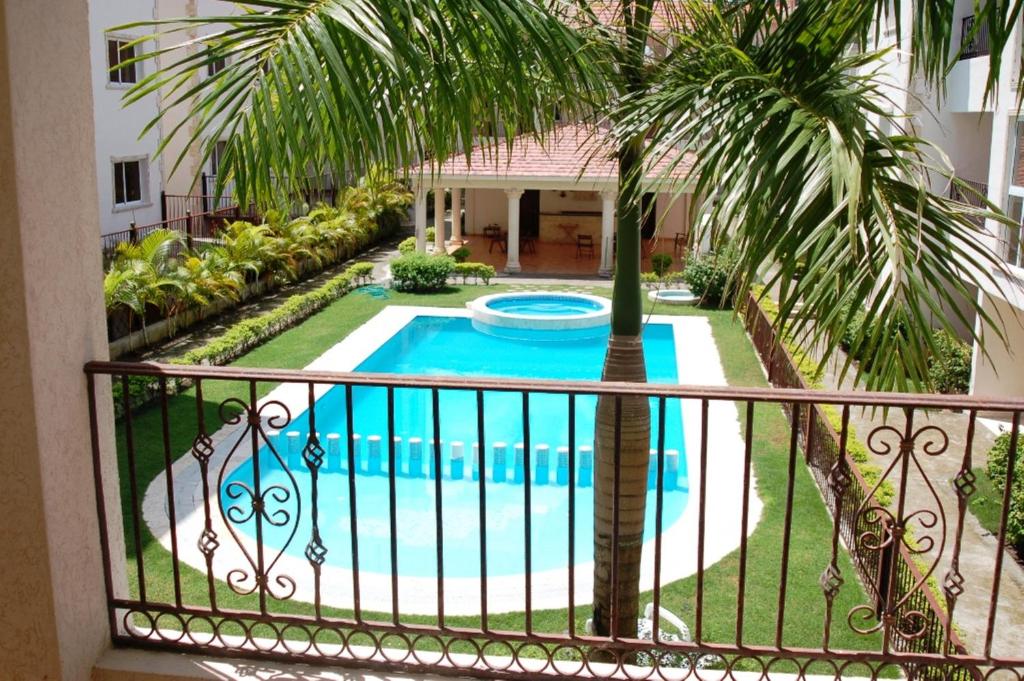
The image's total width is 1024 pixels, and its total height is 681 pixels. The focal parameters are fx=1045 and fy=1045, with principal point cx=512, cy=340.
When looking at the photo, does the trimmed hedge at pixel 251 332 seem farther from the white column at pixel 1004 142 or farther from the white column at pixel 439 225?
the white column at pixel 1004 142

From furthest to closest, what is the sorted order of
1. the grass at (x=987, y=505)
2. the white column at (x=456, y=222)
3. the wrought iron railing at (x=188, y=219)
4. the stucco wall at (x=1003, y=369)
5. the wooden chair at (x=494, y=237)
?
the wooden chair at (x=494, y=237) → the white column at (x=456, y=222) → the wrought iron railing at (x=188, y=219) → the stucco wall at (x=1003, y=369) → the grass at (x=987, y=505)

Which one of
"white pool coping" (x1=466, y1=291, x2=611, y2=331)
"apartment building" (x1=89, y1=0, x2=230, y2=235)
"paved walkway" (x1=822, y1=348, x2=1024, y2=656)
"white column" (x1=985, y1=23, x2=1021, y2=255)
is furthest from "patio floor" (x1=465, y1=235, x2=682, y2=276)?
"paved walkway" (x1=822, y1=348, x2=1024, y2=656)

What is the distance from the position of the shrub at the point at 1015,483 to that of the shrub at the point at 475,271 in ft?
56.5

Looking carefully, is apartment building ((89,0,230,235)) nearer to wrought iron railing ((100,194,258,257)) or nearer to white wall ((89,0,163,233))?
white wall ((89,0,163,233))

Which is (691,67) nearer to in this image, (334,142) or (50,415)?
(334,142)

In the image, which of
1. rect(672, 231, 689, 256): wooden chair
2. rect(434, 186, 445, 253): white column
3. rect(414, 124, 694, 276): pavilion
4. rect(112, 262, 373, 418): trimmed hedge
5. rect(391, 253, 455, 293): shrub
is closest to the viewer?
rect(112, 262, 373, 418): trimmed hedge

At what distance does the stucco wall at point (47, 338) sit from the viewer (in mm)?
3148

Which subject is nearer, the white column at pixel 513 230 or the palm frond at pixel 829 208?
the palm frond at pixel 829 208

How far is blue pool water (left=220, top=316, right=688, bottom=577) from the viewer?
1112cm

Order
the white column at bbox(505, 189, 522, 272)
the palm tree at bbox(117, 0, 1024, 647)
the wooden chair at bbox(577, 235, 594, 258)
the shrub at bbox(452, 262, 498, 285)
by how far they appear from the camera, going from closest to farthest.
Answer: the palm tree at bbox(117, 0, 1024, 647) < the shrub at bbox(452, 262, 498, 285) < the white column at bbox(505, 189, 522, 272) < the wooden chair at bbox(577, 235, 594, 258)

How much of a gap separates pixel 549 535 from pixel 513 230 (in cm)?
1734

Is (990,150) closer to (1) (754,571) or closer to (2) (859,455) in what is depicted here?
(2) (859,455)

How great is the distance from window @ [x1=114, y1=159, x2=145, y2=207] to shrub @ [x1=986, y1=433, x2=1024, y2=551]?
21.5 meters

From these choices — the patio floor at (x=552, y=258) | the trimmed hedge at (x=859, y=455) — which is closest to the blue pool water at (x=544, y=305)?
the patio floor at (x=552, y=258)
